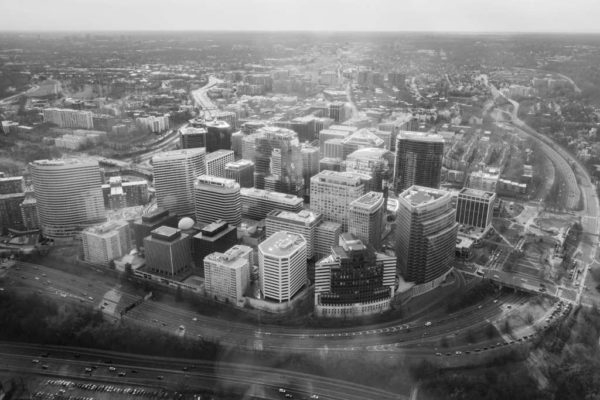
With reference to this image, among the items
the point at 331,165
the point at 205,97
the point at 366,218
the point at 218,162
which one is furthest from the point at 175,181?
the point at 205,97

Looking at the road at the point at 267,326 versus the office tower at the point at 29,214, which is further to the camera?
the office tower at the point at 29,214

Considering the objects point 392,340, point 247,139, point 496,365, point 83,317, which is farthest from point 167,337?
point 247,139

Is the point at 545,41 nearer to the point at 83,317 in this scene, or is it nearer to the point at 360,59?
the point at 360,59

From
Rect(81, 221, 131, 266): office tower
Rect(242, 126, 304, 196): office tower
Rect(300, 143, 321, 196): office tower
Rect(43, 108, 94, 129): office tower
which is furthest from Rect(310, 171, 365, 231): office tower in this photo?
Rect(43, 108, 94, 129): office tower

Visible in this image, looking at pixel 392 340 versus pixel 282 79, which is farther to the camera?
pixel 282 79

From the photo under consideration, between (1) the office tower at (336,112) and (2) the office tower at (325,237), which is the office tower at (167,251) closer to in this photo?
(2) the office tower at (325,237)

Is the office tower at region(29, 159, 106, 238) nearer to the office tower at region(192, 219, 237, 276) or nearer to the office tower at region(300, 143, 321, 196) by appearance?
the office tower at region(192, 219, 237, 276)

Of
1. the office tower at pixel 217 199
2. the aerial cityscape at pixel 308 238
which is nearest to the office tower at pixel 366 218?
the aerial cityscape at pixel 308 238
